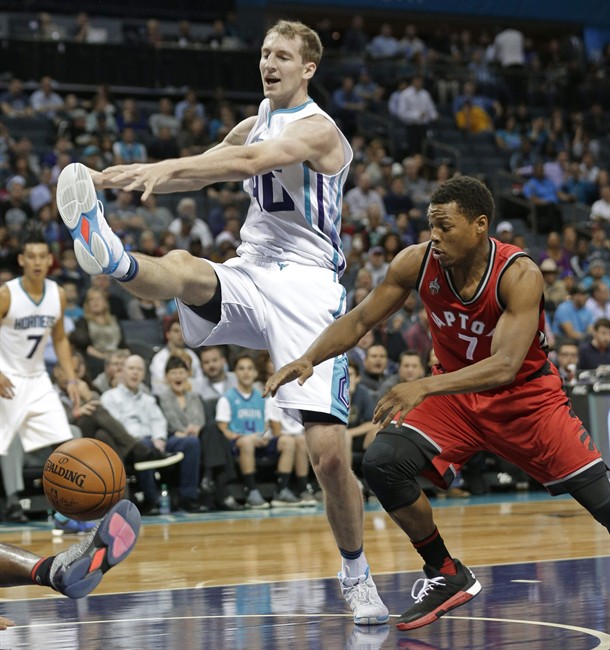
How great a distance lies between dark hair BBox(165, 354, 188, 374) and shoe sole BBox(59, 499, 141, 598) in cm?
591

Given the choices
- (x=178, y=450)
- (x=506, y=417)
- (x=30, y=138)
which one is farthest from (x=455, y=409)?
(x=30, y=138)

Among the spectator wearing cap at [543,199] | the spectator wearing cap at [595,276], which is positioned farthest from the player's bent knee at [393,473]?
the spectator wearing cap at [543,199]

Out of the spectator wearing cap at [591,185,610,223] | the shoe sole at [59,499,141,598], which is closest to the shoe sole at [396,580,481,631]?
the shoe sole at [59,499,141,598]

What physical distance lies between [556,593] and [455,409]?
123 cm

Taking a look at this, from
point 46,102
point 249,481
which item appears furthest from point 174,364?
point 46,102

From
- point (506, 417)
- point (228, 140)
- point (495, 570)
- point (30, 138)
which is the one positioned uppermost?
point (30, 138)

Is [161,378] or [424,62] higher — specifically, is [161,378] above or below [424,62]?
below

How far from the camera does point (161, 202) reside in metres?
14.8

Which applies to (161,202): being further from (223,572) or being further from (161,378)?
(223,572)

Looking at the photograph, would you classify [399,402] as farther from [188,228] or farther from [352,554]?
[188,228]

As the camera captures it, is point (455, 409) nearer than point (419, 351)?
Yes

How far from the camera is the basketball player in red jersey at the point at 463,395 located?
15.2 feet

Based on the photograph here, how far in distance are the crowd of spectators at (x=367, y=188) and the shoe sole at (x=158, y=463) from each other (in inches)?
A: 10.3

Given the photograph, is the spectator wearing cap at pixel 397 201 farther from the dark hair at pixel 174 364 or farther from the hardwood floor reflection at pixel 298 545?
the hardwood floor reflection at pixel 298 545
